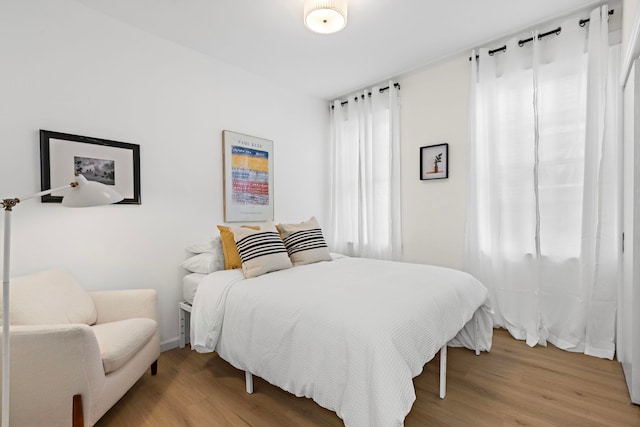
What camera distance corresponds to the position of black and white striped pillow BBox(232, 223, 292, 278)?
2.35m

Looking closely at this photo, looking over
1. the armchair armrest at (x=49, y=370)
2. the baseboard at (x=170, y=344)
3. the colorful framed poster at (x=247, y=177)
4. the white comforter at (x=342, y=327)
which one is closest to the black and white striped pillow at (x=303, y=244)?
the white comforter at (x=342, y=327)

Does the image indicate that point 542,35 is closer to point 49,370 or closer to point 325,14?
point 325,14

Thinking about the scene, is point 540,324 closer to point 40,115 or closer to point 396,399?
point 396,399

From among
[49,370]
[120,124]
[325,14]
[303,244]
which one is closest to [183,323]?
[303,244]

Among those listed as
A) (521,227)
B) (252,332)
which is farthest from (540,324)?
(252,332)

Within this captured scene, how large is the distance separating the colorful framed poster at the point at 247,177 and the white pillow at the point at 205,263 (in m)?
0.58

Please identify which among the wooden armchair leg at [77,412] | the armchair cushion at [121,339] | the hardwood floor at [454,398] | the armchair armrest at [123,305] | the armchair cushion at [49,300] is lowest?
the hardwood floor at [454,398]

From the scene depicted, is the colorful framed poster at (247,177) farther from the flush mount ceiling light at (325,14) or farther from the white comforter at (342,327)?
the flush mount ceiling light at (325,14)

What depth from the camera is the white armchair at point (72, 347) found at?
1.38 metres

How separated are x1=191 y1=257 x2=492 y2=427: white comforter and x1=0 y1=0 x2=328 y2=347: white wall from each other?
2.53 ft

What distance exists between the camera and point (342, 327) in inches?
57.0

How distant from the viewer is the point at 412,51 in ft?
10.1

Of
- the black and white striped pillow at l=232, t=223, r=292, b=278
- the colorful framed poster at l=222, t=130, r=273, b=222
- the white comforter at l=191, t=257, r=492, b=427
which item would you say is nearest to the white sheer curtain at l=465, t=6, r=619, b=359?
the white comforter at l=191, t=257, r=492, b=427

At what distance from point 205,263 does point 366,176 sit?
7.25 ft
